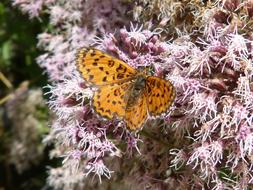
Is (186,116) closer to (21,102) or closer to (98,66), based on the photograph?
(98,66)

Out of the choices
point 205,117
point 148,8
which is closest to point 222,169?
point 205,117

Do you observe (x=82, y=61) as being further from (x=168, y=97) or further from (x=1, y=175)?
(x=1, y=175)

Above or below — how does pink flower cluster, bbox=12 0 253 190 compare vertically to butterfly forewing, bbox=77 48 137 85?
below

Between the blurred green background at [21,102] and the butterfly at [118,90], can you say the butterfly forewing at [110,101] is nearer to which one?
the butterfly at [118,90]

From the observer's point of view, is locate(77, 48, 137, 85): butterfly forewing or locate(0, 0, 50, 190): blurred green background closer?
locate(77, 48, 137, 85): butterfly forewing

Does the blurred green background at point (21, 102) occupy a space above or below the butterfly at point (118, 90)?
below

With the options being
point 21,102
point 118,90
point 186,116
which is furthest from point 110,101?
point 21,102

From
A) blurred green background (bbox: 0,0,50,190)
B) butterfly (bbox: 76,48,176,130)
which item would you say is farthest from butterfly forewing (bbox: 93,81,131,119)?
blurred green background (bbox: 0,0,50,190)

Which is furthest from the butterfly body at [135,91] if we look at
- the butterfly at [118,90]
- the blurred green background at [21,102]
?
the blurred green background at [21,102]

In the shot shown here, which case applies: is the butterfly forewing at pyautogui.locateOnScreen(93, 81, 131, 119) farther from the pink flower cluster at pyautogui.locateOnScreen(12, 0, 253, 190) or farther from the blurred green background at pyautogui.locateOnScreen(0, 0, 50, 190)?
the blurred green background at pyautogui.locateOnScreen(0, 0, 50, 190)
